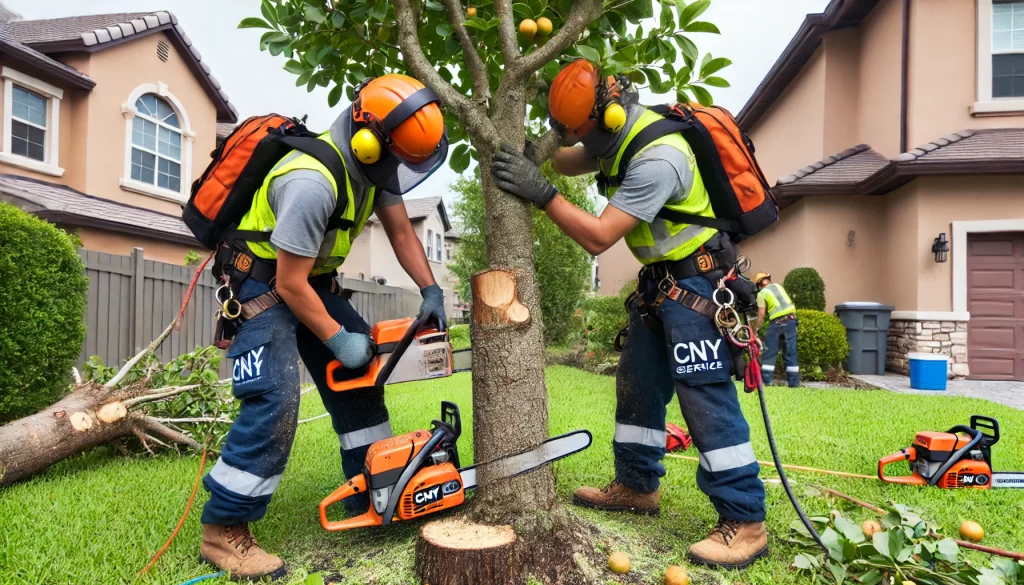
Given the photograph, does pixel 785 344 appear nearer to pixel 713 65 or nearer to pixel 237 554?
pixel 713 65

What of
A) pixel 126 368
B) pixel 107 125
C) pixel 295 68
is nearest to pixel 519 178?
pixel 295 68

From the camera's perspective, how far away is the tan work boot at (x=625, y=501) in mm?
3043

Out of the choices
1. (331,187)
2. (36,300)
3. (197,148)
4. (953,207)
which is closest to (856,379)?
(953,207)

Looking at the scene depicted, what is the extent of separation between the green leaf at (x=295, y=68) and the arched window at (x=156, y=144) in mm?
11061

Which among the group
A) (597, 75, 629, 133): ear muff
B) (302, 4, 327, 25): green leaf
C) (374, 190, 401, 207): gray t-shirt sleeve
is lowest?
(374, 190, 401, 207): gray t-shirt sleeve

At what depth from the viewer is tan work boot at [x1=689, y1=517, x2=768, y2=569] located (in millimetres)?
2416

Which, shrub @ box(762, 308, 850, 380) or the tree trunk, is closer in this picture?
the tree trunk

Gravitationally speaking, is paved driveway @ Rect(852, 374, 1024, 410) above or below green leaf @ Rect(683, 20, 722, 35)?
below

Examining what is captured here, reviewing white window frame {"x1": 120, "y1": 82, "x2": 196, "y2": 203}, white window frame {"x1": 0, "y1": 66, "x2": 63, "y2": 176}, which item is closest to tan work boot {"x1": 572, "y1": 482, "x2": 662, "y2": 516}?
white window frame {"x1": 0, "y1": 66, "x2": 63, "y2": 176}

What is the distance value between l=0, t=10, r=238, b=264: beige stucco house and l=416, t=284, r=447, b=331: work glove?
902cm

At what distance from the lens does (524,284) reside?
2428 mm

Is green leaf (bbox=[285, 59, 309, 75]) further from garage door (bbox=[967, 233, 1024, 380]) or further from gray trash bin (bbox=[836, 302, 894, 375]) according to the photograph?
garage door (bbox=[967, 233, 1024, 380])

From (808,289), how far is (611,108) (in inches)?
369

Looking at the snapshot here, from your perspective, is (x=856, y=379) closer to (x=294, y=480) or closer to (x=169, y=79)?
(x=294, y=480)
